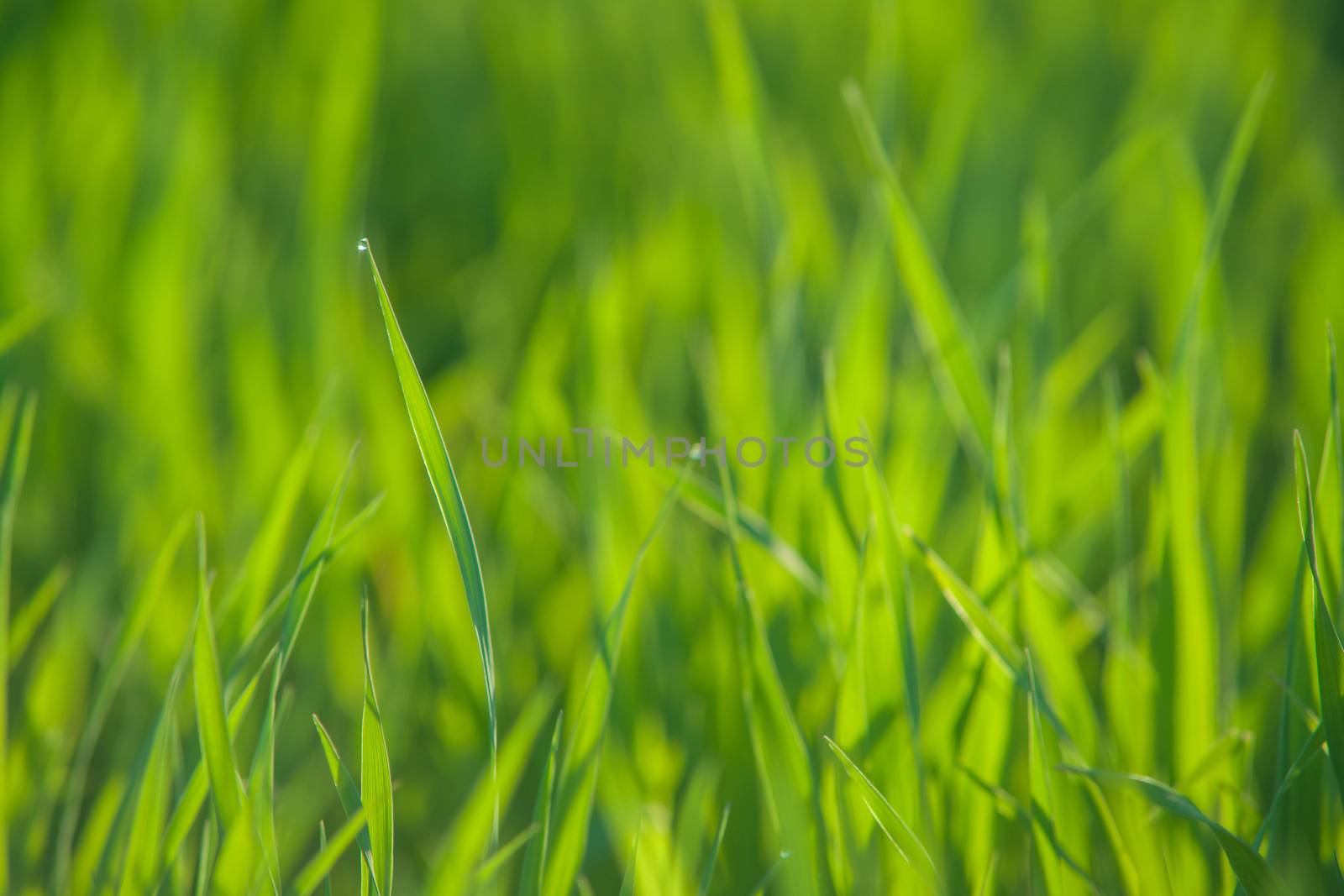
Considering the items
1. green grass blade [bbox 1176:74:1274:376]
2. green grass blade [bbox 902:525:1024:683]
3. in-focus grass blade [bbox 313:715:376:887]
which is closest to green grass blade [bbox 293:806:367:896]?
in-focus grass blade [bbox 313:715:376:887]

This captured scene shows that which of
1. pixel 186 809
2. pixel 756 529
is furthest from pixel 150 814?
pixel 756 529

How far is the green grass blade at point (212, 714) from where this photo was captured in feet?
1.01

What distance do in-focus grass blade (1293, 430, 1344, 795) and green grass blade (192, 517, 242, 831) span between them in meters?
0.35

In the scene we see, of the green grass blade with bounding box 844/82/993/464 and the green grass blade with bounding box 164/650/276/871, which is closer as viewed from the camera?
the green grass blade with bounding box 164/650/276/871

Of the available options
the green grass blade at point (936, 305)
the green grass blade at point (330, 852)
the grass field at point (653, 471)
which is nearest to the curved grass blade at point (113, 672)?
the grass field at point (653, 471)

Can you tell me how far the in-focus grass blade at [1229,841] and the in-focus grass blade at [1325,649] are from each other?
0.04m

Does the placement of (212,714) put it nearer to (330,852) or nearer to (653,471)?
(330,852)

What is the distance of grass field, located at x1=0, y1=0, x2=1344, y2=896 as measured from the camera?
1.16 feet

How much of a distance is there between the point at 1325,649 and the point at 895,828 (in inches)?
5.9

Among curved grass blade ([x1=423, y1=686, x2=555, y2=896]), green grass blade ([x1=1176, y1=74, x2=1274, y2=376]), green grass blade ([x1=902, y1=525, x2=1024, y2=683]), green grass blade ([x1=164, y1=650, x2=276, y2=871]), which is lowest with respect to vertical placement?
curved grass blade ([x1=423, y1=686, x2=555, y2=896])

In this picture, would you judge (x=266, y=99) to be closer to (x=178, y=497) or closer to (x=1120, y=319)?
(x=178, y=497)

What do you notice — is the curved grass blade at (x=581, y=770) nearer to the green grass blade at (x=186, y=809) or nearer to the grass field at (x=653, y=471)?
the grass field at (x=653, y=471)

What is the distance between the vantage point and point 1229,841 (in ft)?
0.97

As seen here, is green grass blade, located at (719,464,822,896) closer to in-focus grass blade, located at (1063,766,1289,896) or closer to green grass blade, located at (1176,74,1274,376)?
in-focus grass blade, located at (1063,766,1289,896)
